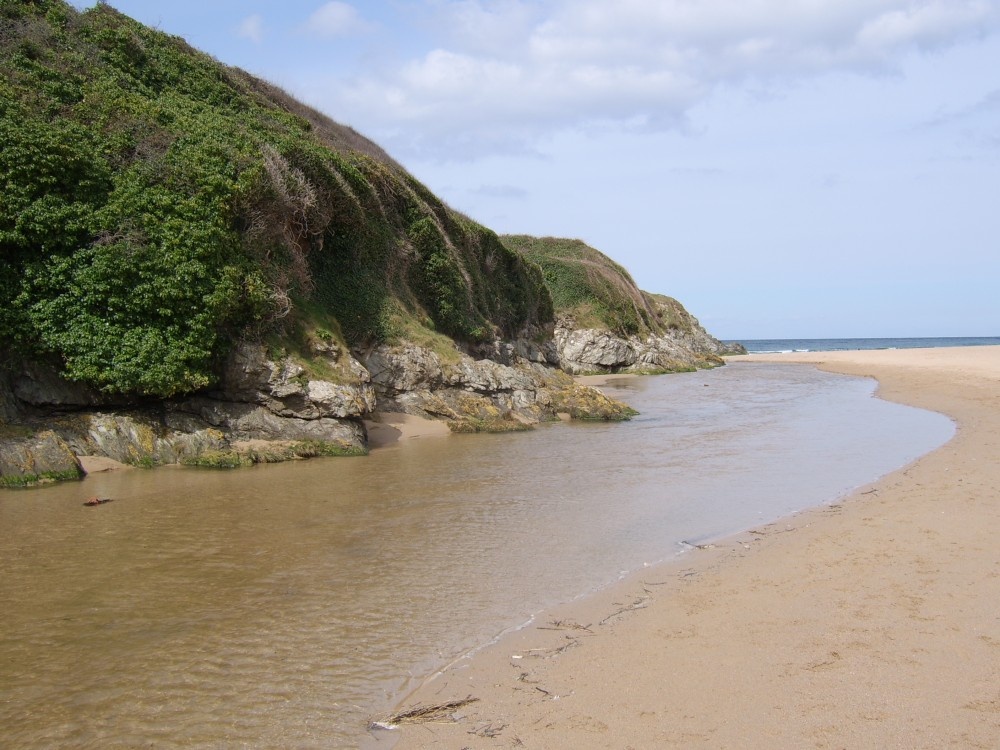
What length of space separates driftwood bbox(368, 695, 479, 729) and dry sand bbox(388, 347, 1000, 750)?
7cm

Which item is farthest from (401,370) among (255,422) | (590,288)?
(590,288)

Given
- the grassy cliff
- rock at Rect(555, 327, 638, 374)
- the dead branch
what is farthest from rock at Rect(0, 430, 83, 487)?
rock at Rect(555, 327, 638, 374)

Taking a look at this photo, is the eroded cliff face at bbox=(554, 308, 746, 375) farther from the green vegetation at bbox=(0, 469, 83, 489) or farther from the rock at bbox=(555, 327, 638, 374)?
the green vegetation at bbox=(0, 469, 83, 489)

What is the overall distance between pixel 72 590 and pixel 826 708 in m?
6.94

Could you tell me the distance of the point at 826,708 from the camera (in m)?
4.66

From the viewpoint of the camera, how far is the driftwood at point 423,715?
4789mm

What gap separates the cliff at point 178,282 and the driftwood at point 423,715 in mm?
10700

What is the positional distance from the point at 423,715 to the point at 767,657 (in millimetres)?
2585

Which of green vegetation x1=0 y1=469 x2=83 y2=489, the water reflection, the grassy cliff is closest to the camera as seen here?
the water reflection

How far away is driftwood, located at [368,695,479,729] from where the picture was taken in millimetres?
4789

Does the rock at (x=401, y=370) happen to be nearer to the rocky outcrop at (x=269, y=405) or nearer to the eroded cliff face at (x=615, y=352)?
the rocky outcrop at (x=269, y=405)

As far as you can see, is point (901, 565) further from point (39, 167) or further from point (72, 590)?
point (39, 167)

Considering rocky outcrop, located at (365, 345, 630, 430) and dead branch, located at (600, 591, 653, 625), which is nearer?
dead branch, located at (600, 591, 653, 625)

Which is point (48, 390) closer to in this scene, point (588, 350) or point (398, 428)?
point (398, 428)
